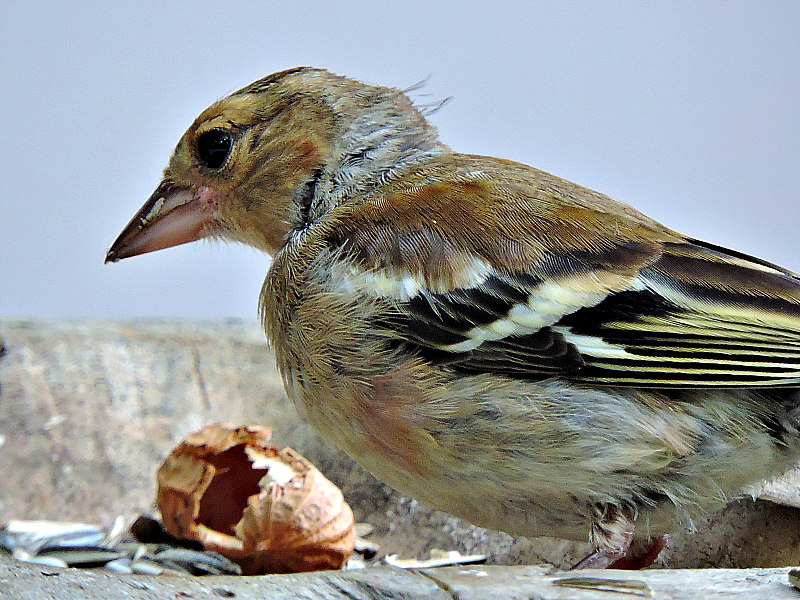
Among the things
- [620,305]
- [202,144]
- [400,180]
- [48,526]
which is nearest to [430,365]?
[620,305]

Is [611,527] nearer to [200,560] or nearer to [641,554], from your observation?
[641,554]

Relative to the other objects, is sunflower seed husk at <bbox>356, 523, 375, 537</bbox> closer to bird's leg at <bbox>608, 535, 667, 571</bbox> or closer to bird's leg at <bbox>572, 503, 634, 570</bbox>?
bird's leg at <bbox>608, 535, 667, 571</bbox>

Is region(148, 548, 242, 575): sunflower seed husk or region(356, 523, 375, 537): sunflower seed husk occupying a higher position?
region(148, 548, 242, 575): sunflower seed husk

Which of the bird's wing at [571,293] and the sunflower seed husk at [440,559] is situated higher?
the bird's wing at [571,293]

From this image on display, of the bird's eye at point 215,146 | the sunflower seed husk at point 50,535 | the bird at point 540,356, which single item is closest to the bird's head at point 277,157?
the bird's eye at point 215,146

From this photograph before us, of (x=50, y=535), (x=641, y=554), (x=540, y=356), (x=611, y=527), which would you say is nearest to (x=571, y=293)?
(x=540, y=356)

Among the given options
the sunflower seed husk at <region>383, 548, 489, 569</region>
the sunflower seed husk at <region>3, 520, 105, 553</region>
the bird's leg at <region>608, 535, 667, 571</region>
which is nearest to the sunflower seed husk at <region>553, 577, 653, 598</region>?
the bird's leg at <region>608, 535, 667, 571</region>

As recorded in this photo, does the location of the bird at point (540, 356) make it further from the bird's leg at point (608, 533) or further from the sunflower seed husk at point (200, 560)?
the sunflower seed husk at point (200, 560)
